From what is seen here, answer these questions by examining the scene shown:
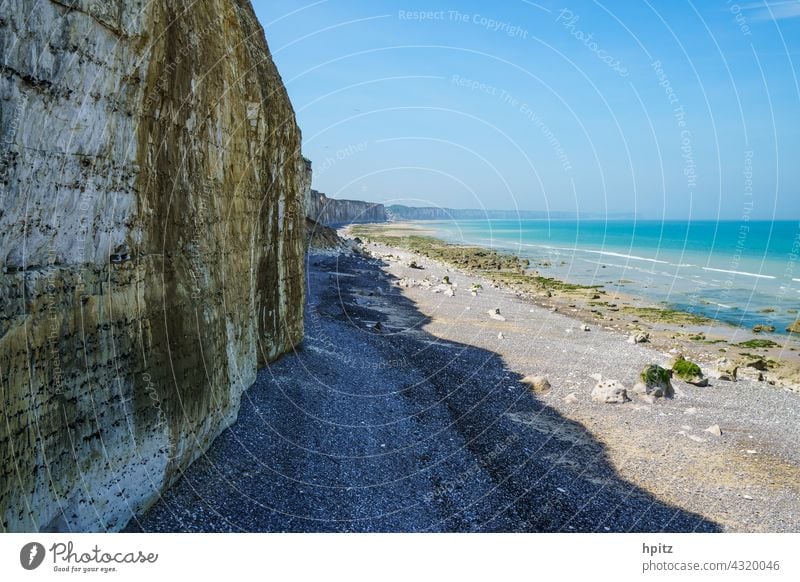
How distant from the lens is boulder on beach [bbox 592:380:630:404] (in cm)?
1903

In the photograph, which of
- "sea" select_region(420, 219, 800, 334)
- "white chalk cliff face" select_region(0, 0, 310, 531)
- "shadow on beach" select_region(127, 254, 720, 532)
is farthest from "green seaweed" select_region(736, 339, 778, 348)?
"white chalk cliff face" select_region(0, 0, 310, 531)

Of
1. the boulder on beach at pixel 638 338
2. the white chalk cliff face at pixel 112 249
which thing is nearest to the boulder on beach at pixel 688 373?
the boulder on beach at pixel 638 338

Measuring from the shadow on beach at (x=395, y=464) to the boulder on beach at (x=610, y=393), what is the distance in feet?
7.43

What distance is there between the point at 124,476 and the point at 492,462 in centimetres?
832

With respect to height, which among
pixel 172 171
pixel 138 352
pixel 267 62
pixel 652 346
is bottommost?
pixel 652 346

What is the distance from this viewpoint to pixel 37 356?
6309 mm

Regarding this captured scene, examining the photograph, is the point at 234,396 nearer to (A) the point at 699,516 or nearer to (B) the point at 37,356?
(B) the point at 37,356

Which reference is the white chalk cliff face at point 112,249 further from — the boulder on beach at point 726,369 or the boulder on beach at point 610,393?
the boulder on beach at point 726,369

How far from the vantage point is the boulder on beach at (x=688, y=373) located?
22.1 m

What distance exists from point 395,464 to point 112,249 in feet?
24.9

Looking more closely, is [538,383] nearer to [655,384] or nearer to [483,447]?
[655,384]
